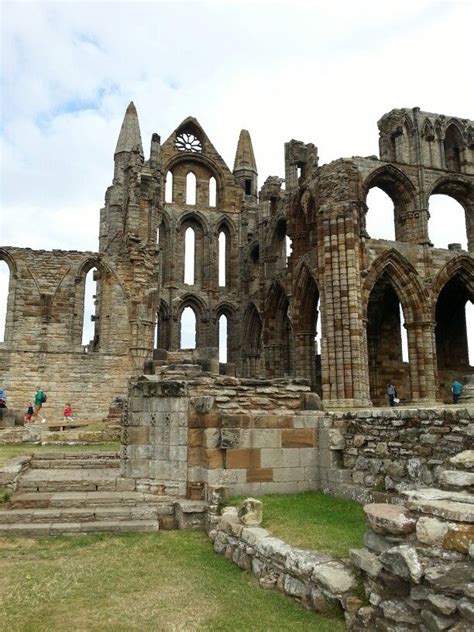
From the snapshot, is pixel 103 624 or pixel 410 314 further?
pixel 410 314

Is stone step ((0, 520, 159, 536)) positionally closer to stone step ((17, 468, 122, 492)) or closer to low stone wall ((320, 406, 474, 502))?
stone step ((17, 468, 122, 492))

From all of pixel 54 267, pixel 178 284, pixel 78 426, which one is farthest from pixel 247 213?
pixel 78 426

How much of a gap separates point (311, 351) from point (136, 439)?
1775 centimetres

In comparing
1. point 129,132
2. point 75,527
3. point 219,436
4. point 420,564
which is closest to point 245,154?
point 129,132

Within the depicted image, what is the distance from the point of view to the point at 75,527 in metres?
7.40

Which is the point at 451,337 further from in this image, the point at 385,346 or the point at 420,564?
the point at 420,564

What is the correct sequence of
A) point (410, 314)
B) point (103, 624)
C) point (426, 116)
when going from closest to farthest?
1. point (103, 624)
2. point (410, 314)
3. point (426, 116)

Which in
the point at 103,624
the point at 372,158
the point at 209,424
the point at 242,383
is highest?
the point at 372,158

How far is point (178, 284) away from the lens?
37.0 m

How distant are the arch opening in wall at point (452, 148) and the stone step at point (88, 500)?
24.0m

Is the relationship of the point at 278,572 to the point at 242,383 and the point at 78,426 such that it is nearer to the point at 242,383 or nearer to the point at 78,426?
the point at 242,383

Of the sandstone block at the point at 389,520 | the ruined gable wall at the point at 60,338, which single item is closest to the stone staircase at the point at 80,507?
the sandstone block at the point at 389,520

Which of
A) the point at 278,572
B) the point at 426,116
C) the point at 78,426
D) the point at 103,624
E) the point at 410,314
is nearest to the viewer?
the point at 103,624

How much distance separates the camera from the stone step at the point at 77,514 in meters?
7.61
